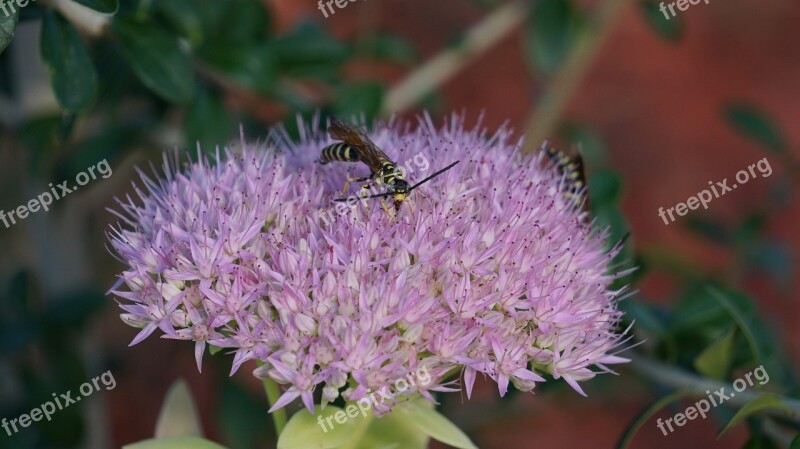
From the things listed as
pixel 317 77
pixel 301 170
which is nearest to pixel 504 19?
pixel 317 77

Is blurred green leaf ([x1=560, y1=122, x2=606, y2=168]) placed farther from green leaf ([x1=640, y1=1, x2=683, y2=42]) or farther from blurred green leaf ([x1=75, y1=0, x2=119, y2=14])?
blurred green leaf ([x1=75, y1=0, x2=119, y2=14])

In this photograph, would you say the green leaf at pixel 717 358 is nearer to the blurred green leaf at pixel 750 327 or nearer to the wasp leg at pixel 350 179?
the blurred green leaf at pixel 750 327

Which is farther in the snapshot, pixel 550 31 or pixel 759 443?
pixel 550 31

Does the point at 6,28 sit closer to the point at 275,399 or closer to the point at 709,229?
the point at 275,399

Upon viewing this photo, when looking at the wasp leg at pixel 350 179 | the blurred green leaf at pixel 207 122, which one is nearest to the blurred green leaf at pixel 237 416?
the blurred green leaf at pixel 207 122

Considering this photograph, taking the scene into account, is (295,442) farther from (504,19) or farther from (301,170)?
(504,19)

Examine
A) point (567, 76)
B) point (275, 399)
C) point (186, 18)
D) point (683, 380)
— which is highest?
point (186, 18)

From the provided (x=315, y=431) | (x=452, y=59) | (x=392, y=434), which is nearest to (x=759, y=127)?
(x=452, y=59)

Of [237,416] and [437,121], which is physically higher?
[437,121]

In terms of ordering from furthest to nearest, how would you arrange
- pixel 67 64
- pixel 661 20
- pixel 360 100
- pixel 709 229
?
pixel 709 229 → pixel 661 20 → pixel 360 100 → pixel 67 64
